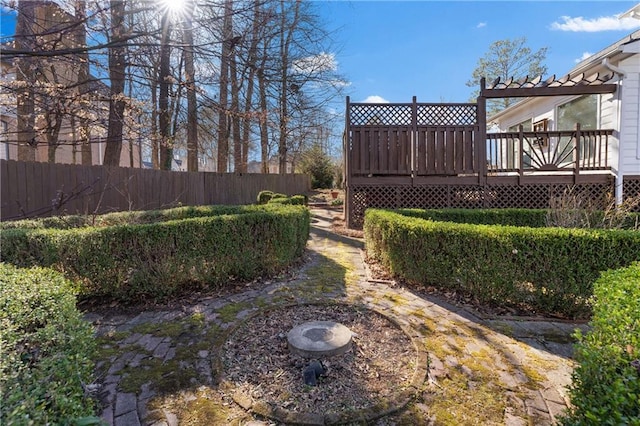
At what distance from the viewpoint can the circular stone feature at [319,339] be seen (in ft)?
8.26

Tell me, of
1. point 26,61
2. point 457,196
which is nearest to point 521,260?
point 457,196

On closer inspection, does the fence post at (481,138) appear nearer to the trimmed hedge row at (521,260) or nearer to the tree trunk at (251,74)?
the trimmed hedge row at (521,260)

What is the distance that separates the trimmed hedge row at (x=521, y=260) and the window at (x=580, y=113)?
7.26 meters

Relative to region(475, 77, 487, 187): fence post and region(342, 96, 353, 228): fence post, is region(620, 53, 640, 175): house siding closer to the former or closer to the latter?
region(475, 77, 487, 187): fence post

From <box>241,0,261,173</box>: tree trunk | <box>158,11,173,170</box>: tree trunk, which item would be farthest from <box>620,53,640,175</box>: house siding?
<box>158,11,173,170</box>: tree trunk

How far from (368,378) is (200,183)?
1186 centimetres

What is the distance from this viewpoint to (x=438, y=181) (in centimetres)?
837

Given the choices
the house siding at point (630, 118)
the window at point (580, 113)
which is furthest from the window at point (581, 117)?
the house siding at point (630, 118)

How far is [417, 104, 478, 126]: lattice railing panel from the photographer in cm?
816

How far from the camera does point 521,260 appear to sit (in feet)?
11.2

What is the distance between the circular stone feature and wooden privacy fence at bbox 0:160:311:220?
15.2 feet

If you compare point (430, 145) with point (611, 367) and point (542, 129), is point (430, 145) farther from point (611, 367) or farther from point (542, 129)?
point (611, 367)

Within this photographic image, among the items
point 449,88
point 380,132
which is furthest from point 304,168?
point 380,132

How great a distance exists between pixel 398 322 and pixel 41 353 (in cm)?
273
